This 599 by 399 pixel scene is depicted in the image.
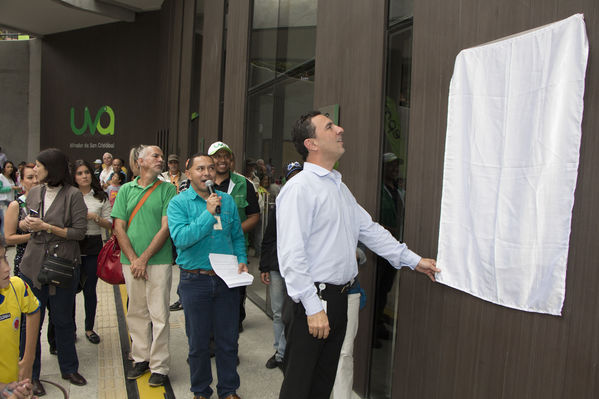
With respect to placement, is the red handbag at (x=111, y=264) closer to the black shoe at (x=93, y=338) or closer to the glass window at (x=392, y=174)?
the black shoe at (x=93, y=338)

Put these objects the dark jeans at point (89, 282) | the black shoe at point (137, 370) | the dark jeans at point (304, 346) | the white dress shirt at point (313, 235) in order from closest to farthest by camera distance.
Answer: the white dress shirt at point (313, 235)
the dark jeans at point (304, 346)
the black shoe at point (137, 370)
the dark jeans at point (89, 282)

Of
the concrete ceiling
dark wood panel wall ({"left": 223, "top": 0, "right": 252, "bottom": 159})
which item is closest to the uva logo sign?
the concrete ceiling

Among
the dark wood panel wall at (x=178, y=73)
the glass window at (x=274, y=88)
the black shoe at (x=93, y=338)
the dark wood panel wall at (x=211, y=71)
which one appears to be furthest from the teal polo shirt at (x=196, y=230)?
the dark wood panel wall at (x=178, y=73)

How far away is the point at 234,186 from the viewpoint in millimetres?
4660

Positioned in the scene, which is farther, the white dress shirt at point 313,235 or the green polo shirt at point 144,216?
the green polo shirt at point 144,216

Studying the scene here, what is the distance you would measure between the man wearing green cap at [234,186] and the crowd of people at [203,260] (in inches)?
0.5

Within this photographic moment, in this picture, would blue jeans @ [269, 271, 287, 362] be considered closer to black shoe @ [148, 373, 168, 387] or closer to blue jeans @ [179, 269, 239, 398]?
blue jeans @ [179, 269, 239, 398]

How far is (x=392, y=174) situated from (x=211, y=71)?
277 inches

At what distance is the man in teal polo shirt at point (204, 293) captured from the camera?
3.46 m

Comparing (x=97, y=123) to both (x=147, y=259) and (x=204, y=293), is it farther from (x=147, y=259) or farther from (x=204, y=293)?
(x=204, y=293)

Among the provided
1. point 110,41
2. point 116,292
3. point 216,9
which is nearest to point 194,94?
point 216,9

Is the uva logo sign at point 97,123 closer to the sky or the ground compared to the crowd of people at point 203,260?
closer to the sky

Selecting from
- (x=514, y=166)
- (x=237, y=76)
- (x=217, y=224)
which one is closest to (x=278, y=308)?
(x=217, y=224)

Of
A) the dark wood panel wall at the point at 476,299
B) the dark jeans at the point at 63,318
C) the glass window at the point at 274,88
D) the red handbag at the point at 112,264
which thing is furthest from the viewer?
the glass window at the point at 274,88
